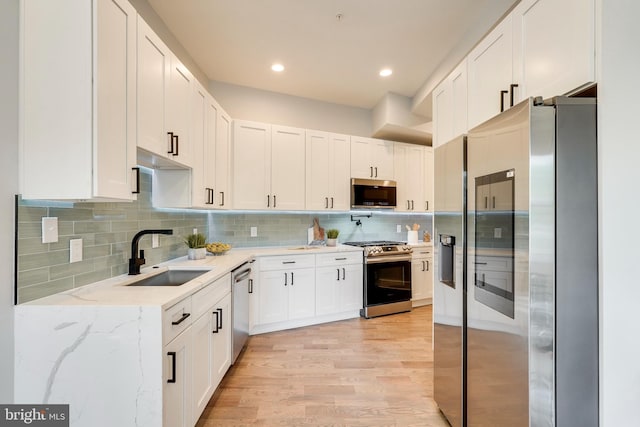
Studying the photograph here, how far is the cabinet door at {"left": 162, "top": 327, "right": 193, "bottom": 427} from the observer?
1.26 metres


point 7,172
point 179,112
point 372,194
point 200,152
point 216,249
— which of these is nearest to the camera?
point 7,172

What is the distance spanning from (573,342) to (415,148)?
12.1 ft

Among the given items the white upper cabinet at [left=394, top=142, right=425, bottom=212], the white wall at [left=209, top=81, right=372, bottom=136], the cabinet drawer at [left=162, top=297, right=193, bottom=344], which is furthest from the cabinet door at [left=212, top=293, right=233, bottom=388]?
the white upper cabinet at [left=394, top=142, right=425, bottom=212]

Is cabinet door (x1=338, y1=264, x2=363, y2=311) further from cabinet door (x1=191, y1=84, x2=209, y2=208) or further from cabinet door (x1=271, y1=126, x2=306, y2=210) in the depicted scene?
cabinet door (x1=191, y1=84, x2=209, y2=208)

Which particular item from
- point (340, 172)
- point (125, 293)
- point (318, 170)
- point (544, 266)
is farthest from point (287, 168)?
point (544, 266)

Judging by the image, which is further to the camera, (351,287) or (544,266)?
(351,287)

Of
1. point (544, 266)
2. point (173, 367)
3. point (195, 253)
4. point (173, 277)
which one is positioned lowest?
point (173, 367)

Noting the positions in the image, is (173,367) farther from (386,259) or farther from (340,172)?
(340,172)

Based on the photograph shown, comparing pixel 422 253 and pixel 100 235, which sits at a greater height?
pixel 100 235

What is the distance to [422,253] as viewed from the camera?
4.12m

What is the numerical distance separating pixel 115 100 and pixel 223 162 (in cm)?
171

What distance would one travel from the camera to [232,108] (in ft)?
11.7

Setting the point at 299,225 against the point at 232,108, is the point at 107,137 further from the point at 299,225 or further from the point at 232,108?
the point at 299,225

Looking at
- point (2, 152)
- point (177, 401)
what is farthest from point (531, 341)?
point (2, 152)
